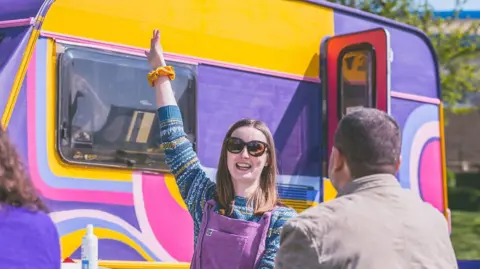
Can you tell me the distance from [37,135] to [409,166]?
10.4ft

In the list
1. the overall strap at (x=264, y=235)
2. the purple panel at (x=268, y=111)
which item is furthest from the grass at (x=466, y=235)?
the overall strap at (x=264, y=235)

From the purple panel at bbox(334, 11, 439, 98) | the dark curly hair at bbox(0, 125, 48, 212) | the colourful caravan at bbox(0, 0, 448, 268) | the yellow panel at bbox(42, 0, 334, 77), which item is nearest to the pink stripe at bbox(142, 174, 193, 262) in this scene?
the colourful caravan at bbox(0, 0, 448, 268)

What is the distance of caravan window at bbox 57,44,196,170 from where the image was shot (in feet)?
14.7

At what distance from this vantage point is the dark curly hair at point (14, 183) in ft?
7.41

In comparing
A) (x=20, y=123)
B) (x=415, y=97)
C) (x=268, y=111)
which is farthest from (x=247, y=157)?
(x=415, y=97)

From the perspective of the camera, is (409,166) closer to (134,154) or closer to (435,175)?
(435,175)

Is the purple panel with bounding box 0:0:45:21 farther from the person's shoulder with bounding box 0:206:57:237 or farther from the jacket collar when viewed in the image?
the jacket collar

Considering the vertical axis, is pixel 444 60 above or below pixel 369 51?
above

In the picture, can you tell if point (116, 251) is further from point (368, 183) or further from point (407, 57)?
point (407, 57)

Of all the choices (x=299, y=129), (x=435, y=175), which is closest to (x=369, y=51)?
(x=299, y=129)

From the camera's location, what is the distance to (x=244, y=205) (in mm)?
3158

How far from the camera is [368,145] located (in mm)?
2146

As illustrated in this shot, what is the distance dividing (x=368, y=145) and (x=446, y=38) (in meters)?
14.6

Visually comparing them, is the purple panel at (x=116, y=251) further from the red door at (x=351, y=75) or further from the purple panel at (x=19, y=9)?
the red door at (x=351, y=75)
